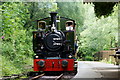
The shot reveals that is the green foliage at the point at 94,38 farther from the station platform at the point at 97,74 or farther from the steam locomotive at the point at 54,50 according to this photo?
the steam locomotive at the point at 54,50

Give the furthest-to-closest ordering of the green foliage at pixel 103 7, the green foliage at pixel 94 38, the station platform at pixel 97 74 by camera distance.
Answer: the green foliage at pixel 94 38 < the station platform at pixel 97 74 < the green foliage at pixel 103 7

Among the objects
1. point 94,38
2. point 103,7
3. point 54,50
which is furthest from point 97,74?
point 94,38

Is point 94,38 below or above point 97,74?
above

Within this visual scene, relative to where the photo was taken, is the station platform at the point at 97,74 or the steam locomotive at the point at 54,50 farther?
the steam locomotive at the point at 54,50

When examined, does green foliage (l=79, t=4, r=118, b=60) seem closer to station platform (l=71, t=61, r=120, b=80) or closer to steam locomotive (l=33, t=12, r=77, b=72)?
station platform (l=71, t=61, r=120, b=80)

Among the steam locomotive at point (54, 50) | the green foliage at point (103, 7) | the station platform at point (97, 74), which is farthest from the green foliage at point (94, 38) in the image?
the green foliage at point (103, 7)

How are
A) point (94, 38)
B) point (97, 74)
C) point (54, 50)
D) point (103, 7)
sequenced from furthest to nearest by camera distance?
point (94, 38)
point (54, 50)
point (97, 74)
point (103, 7)

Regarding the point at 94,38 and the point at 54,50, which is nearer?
the point at 54,50

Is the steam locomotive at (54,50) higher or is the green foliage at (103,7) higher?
the green foliage at (103,7)

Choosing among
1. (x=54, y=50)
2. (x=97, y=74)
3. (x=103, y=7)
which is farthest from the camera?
(x=54, y=50)

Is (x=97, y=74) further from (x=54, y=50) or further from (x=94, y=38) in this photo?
(x=94, y=38)

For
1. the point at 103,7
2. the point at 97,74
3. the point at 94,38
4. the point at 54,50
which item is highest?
the point at 103,7

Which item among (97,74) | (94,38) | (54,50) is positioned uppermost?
(94,38)

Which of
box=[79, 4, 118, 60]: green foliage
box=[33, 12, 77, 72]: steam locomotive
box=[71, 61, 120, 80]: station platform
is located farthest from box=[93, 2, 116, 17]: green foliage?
box=[79, 4, 118, 60]: green foliage
